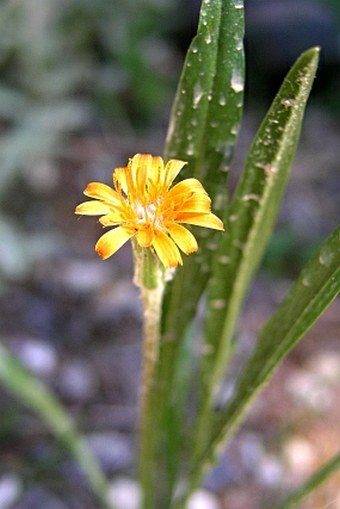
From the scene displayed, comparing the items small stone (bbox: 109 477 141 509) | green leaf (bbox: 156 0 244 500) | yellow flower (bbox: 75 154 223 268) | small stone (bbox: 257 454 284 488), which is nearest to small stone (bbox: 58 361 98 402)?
small stone (bbox: 109 477 141 509)

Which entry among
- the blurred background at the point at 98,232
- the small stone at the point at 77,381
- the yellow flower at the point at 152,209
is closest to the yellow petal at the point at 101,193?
the yellow flower at the point at 152,209

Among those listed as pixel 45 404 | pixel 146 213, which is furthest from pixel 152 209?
pixel 45 404

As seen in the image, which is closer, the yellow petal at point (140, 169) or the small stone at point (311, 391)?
the yellow petal at point (140, 169)

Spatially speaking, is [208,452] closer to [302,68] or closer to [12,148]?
[302,68]

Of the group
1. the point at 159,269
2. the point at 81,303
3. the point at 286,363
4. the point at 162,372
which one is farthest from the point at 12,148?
the point at 159,269

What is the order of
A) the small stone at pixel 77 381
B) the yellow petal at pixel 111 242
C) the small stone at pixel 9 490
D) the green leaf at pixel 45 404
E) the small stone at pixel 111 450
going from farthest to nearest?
1. the small stone at pixel 77 381
2. the small stone at pixel 111 450
3. the small stone at pixel 9 490
4. the green leaf at pixel 45 404
5. the yellow petal at pixel 111 242

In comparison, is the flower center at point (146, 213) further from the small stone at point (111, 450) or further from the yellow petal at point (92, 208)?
the small stone at point (111, 450)
